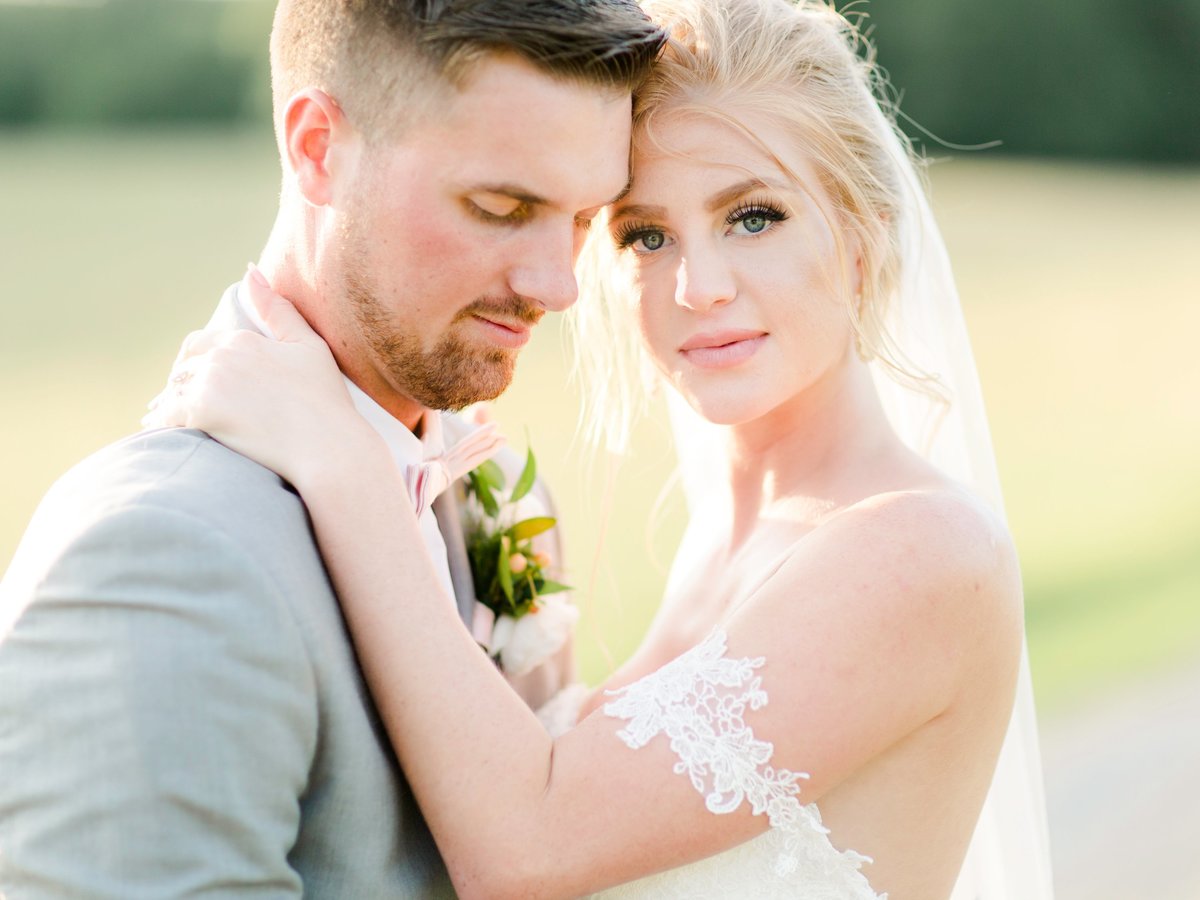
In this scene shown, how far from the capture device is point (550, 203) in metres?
2.38

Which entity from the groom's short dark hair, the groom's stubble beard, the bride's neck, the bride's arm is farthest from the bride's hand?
the bride's neck

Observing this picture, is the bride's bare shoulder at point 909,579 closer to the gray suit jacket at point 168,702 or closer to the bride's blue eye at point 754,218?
the bride's blue eye at point 754,218

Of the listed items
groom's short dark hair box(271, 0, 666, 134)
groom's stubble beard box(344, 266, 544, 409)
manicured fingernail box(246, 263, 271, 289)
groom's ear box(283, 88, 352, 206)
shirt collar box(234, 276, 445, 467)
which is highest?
groom's short dark hair box(271, 0, 666, 134)

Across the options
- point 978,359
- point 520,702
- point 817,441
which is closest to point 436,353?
point 520,702

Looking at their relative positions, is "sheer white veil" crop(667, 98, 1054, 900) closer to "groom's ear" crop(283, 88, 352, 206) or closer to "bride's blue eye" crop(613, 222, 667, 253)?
"bride's blue eye" crop(613, 222, 667, 253)

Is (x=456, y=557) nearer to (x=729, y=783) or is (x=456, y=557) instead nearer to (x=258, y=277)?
(x=258, y=277)

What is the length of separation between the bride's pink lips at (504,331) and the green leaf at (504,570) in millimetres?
563

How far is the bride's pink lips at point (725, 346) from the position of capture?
2.71 meters

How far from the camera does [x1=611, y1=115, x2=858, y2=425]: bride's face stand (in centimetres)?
265

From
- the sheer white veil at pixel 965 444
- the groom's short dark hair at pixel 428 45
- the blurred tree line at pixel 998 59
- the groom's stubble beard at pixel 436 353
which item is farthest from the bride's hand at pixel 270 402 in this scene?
the blurred tree line at pixel 998 59

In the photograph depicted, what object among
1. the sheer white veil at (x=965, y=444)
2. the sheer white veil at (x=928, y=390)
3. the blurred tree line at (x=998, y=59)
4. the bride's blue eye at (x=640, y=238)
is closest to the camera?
the bride's blue eye at (x=640, y=238)

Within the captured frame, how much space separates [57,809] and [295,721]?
1.11 feet

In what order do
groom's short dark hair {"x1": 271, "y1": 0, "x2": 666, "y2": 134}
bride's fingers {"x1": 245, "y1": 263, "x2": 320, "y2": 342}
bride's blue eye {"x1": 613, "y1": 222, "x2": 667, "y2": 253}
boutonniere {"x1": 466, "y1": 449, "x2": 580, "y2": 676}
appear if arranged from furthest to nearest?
boutonniere {"x1": 466, "y1": 449, "x2": 580, "y2": 676} < bride's blue eye {"x1": 613, "y1": 222, "x2": 667, "y2": 253} < bride's fingers {"x1": 245, "y1": 263, "x2": 320, "y2": 342} < groom's short dark hair {"x1": 271, "y1": 0, "x2": 666, "y2": 134}

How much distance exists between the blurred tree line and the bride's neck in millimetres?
29103
